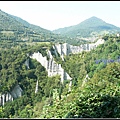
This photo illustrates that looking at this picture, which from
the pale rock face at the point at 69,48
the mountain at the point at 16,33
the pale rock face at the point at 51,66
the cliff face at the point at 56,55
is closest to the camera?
the pale rock face at the point at 51,66

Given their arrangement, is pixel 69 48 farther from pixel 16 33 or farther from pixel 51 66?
pixel 16 33

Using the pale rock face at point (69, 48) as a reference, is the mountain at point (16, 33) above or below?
above

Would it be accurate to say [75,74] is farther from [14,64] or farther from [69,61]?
[14,64]

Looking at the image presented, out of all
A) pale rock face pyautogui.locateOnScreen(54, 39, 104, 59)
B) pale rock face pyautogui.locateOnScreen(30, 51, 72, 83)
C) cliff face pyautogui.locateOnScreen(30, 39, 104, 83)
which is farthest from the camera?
pale rock face pyautogui.locateOnScreen(54, 39, 104, 59)

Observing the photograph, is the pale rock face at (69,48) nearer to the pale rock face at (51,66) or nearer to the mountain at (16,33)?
the pale rock face at (51,66)

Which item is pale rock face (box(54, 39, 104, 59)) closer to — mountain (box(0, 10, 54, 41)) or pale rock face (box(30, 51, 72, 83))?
pale rock face (box(30, 51, 72, 83))

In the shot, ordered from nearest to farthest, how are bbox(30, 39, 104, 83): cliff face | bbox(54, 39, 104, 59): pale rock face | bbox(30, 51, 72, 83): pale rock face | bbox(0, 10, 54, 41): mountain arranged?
bbox(30, 51, 72, 83): pale rock face, bbox(30, 39, 104, 83): cliff face, bbox(54, 39, 104, 59): pale rock face, bbox(0, 10, 54, 41): mountain

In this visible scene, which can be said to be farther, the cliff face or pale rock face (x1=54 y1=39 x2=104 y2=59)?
pale rock face (x1=54 y1=39 x2=104 y2=59)

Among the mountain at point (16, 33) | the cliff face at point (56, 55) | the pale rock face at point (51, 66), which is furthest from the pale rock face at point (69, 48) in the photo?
the mountain at point (16, 33)

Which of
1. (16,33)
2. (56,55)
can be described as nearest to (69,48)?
(56,55)

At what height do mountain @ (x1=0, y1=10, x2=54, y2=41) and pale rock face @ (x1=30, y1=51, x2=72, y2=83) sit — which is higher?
mountain @ (x1=0, y1=10, x2=54, y2=41)

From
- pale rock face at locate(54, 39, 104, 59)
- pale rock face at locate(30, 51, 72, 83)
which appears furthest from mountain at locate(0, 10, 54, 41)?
pale rock face at locate(30, 51, 72, 83)

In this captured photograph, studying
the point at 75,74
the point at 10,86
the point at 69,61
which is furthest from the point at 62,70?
the point at 10,86
